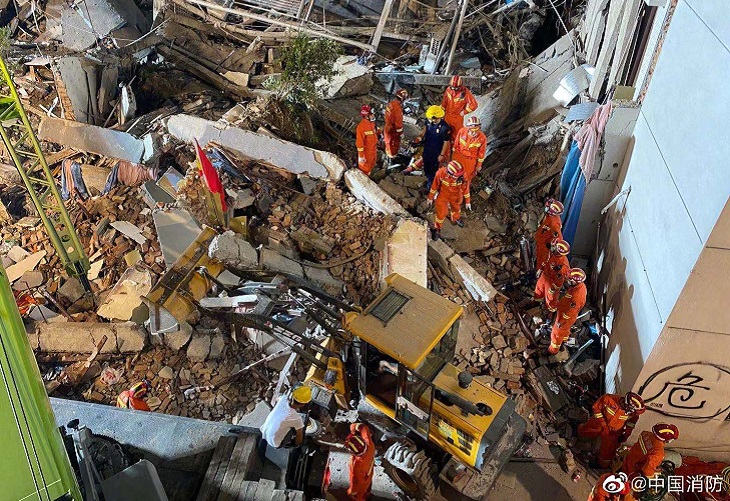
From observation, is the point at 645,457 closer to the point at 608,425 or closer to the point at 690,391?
the point at 608,425

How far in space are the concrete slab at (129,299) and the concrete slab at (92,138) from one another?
2.65 meters

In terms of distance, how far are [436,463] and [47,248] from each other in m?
7.28

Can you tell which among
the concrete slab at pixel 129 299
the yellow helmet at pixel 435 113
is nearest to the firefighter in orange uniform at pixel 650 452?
the yellow helmet at pixel 435 113

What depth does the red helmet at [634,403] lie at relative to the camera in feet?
20.5

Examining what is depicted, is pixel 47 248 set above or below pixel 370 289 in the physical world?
below

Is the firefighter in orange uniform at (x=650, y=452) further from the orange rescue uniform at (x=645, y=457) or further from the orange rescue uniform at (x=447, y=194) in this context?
the orange rescue uniform at (x=447, y=194)

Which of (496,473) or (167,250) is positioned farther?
(167,250)

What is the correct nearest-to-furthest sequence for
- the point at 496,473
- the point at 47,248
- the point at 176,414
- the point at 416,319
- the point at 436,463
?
1. the point at 416,319
2. the point at 496,473
3. the point at 436,463
4. the point at 176,414
5. the point at 47,248

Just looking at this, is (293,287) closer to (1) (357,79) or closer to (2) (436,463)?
(2) (436,463)

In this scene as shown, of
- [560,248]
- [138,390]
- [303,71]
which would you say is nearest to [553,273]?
[560,248]

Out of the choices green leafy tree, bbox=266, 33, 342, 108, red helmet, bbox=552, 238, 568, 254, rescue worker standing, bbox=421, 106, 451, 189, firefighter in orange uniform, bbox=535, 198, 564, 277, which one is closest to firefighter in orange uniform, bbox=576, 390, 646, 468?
red helmet, bbox=552, 238, 568, 254

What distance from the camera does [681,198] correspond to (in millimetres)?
5738

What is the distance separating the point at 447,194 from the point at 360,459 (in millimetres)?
4418

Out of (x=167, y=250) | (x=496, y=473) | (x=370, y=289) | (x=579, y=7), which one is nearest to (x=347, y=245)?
(x=370, y=289)
